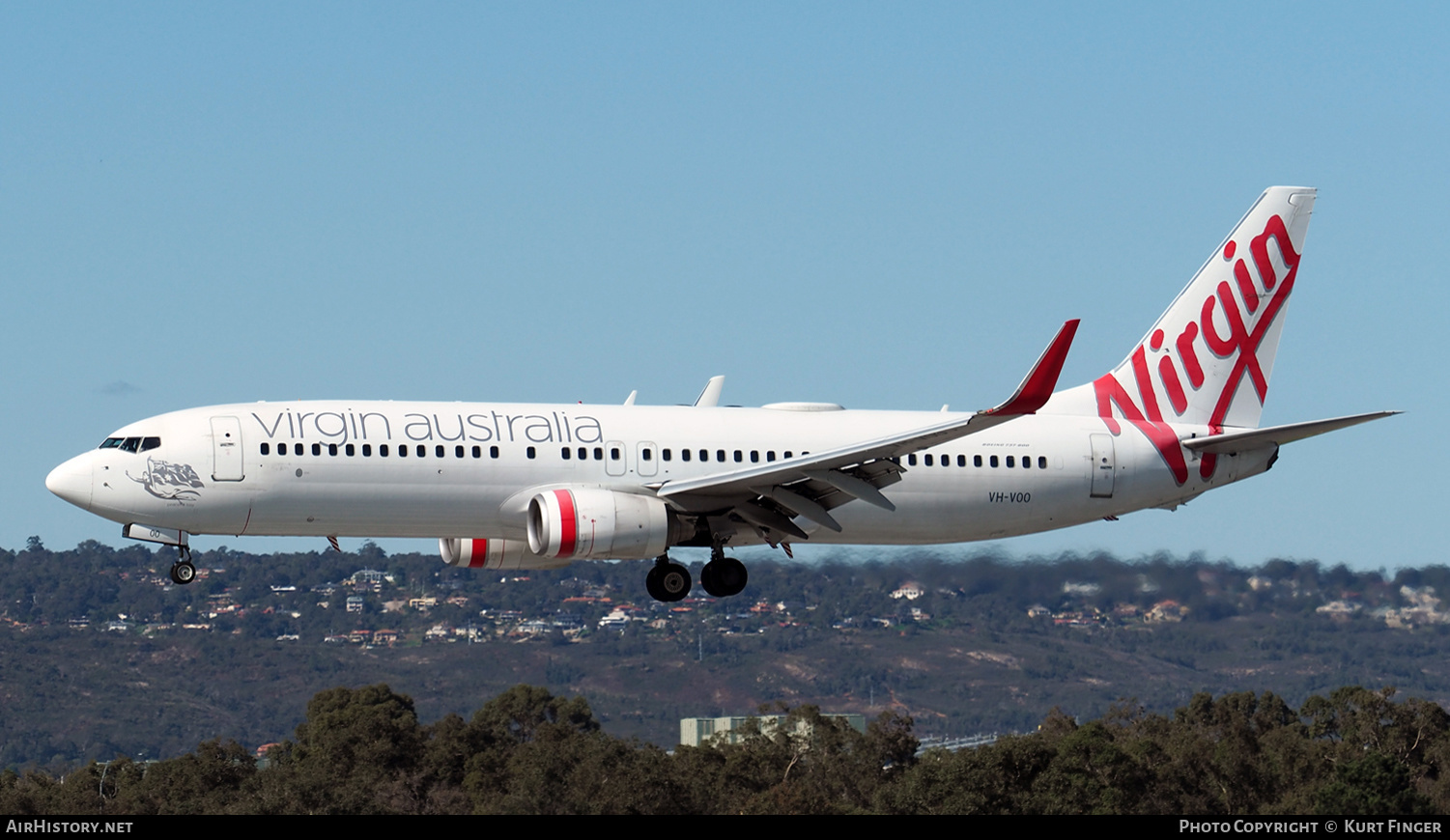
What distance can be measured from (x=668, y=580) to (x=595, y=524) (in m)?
3.02

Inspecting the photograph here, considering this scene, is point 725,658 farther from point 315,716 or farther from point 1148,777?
point 1148,777

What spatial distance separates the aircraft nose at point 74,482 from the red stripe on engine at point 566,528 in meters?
9.23

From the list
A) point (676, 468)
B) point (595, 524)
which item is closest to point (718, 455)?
point (676, 468)

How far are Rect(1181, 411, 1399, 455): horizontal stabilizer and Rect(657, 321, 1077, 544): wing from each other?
7.35m

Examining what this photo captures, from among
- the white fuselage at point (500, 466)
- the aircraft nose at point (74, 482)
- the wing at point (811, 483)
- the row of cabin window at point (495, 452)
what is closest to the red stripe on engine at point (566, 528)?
the white fuselage at point (500, 466)

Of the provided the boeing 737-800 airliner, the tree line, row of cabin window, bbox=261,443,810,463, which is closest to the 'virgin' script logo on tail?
the boeing 737-800 airliner

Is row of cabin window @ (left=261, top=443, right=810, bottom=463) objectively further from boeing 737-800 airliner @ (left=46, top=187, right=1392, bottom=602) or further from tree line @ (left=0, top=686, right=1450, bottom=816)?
tree line @ (left=0, top=686, right=1450, bottom=816)

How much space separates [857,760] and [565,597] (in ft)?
341

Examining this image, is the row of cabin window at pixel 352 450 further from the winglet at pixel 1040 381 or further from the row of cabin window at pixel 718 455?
the winglet at pixel 1040 381

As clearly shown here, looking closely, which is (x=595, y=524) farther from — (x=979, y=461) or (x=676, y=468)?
(x=979, y=461)

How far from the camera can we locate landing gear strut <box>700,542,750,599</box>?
1583 inches

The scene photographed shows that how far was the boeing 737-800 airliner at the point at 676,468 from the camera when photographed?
36875 millimetres

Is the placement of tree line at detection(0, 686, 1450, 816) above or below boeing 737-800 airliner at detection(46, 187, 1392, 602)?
below

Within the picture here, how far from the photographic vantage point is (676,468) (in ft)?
128
